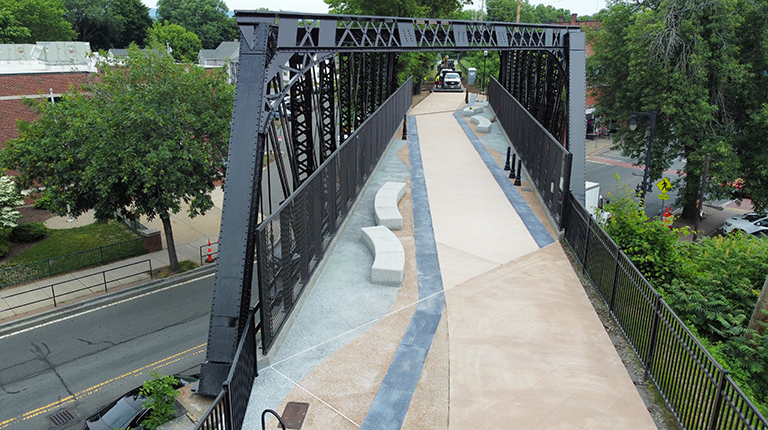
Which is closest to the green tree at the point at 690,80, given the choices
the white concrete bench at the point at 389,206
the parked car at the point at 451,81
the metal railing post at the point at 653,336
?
the white concrete bench at the point at 389,206

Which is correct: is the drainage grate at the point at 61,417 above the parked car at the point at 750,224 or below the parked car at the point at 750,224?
below

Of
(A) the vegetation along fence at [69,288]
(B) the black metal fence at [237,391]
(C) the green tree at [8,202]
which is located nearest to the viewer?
(B) the black metal fence at [237,391]

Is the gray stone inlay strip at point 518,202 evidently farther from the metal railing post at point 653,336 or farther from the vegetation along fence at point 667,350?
the metal railing post at point 653,336

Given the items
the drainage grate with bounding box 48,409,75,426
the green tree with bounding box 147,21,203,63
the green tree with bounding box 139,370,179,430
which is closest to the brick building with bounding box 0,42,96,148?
the drainage grate with bounding box 48,409,75,426

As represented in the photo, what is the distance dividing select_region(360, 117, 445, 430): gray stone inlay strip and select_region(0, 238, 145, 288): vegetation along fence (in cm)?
1630

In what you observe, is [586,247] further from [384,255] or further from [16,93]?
[16,93]

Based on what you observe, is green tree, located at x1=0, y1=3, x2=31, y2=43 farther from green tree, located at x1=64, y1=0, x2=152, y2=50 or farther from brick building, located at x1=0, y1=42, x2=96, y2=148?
brick building, located at x1=0, y1=42, x2=96, y2=148

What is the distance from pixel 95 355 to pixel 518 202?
14.9 meters

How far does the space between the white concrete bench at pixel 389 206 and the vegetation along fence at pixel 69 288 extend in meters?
11.1

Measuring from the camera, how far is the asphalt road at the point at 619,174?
45.7 metres

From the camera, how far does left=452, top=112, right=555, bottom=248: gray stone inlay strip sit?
52.5ft

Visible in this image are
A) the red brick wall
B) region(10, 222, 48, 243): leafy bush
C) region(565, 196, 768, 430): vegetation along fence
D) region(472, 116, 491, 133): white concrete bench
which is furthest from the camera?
the red brick wall

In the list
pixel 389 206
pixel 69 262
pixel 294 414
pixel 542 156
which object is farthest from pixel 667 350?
pixel 69 262

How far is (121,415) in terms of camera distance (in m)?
11.7
